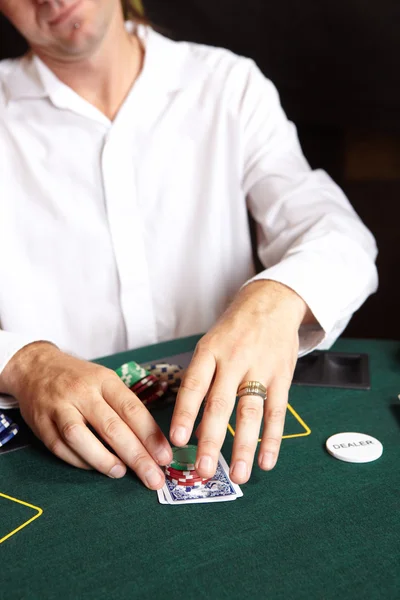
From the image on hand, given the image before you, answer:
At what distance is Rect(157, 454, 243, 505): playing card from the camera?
3.70ft

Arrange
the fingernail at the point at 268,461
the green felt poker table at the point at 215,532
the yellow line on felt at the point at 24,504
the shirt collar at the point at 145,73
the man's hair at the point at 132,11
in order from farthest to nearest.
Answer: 1. the man's hair at the point at 132,11
2. the shirt collar at the point at 145,73
3. the fingernail at the point at 268,461
4. the yellow line on felt at the point at 24,504
5. the green felt poker table at the point at 215,532

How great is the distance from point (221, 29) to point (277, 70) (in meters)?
0.29

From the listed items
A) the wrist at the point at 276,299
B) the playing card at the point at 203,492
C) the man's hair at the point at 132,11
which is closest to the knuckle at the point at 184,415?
the playing card at the point at 203,492

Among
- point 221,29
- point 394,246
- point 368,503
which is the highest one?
point 221,29

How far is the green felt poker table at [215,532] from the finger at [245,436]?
0.04 meters

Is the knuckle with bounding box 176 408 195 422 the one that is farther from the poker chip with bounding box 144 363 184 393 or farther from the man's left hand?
the poker chip with bounding box 144 363 184 393

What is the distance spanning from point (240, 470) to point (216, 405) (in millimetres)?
132

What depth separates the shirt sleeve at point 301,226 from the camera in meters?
1.59

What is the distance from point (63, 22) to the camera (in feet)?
5.94

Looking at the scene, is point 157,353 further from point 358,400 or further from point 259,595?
point 259,595

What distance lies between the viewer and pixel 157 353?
→ 1735 millimetres

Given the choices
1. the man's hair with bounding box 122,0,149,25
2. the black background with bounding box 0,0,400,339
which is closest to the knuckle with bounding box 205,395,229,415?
the man's hair with bounding box 122,0,149,25

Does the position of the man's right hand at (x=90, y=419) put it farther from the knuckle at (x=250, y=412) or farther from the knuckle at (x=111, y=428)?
the knuckle at (x=250, y=412)

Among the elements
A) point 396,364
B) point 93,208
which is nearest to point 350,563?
point 396,364
